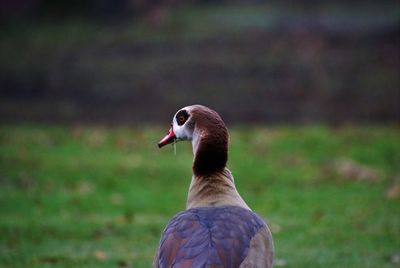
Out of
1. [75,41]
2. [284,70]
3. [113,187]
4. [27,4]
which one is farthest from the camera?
[27,4]

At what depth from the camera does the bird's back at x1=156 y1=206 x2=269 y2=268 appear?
5859 mm

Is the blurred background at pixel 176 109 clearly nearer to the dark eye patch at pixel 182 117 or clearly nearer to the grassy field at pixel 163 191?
the grassy field at pixel 163 191

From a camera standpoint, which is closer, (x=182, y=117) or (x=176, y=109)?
(x=182, y=117)

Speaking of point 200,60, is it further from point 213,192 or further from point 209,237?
point 209,237

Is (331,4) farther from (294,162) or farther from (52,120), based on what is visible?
(294,162)

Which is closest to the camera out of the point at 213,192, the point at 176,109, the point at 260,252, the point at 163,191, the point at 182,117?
the point at 260,252

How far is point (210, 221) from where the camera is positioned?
623 centimetres

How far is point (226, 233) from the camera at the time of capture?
611cm

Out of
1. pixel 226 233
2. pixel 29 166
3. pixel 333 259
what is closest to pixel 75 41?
pixel 29 166

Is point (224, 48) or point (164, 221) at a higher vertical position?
point (224, 48)

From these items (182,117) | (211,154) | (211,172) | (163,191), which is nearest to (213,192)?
(211,172)

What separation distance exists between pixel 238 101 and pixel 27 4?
49.7ft

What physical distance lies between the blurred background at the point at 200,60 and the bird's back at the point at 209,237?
1565cm

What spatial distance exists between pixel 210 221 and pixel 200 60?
22298 mm
